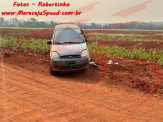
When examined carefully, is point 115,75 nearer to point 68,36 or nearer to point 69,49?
point 69,49

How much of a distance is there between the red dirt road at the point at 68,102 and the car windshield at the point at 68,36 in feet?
6.34

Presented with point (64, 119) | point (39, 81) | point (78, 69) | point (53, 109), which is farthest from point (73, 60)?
point (64, 119)

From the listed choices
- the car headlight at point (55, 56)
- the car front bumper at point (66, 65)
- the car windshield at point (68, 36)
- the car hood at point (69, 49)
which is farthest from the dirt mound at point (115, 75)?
the car windshield at point (68, 36)

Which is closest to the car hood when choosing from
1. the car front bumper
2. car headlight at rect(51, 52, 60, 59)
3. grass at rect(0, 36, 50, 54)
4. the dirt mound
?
car headlight at rect(51, 52, 60, 59)

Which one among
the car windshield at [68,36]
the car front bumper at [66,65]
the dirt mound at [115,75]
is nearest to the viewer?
the dirt mound at [115,75]

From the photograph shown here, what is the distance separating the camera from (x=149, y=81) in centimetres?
685

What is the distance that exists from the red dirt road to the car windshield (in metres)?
1.93

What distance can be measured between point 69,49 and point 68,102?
9.63ft

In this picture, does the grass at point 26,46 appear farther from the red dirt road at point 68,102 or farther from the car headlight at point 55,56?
the red dirt road at point 68,102

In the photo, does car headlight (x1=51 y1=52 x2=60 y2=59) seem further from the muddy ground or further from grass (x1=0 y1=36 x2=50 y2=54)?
grass (x1=0 y1=36 x2=50 y2=54)

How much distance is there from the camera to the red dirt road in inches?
159

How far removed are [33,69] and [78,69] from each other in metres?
2.45

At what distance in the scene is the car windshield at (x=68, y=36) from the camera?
7.96m

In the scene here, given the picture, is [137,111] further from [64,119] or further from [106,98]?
[64,119]
